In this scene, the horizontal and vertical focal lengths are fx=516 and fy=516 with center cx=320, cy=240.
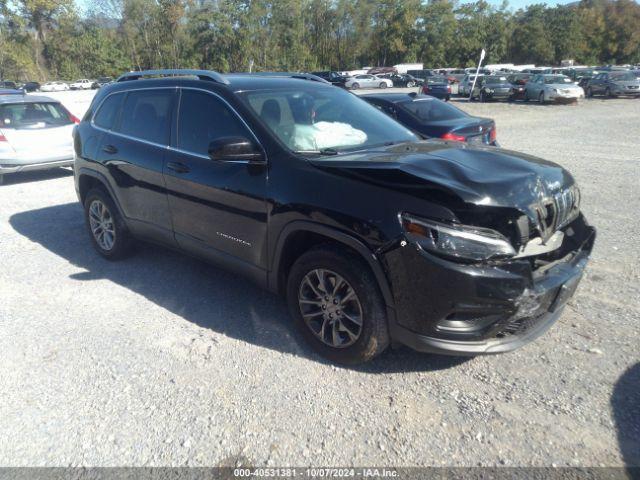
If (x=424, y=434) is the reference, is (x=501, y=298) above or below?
above

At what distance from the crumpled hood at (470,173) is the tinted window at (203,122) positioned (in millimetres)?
876

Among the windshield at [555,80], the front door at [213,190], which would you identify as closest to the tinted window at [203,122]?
the front door at [213,190]

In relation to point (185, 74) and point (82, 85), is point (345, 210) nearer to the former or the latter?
point (185, 74)

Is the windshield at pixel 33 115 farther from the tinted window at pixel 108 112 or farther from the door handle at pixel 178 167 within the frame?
the door handle at pixel 178 167

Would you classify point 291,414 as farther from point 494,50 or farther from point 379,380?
point 494,50

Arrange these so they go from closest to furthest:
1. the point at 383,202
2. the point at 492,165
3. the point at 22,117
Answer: the point at 383,202
the point at 492,165
the point at 22,117

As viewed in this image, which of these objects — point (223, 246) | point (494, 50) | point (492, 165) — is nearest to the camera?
point (492, 165)

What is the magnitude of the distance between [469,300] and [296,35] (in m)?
70.0

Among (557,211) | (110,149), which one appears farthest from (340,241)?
(110,149)

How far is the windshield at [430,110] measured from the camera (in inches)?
360

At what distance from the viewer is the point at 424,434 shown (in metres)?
2.78

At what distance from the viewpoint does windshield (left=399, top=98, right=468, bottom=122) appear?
360 inches

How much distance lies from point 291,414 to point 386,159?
165 centimetres

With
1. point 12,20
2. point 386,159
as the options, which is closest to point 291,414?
point 386,159
